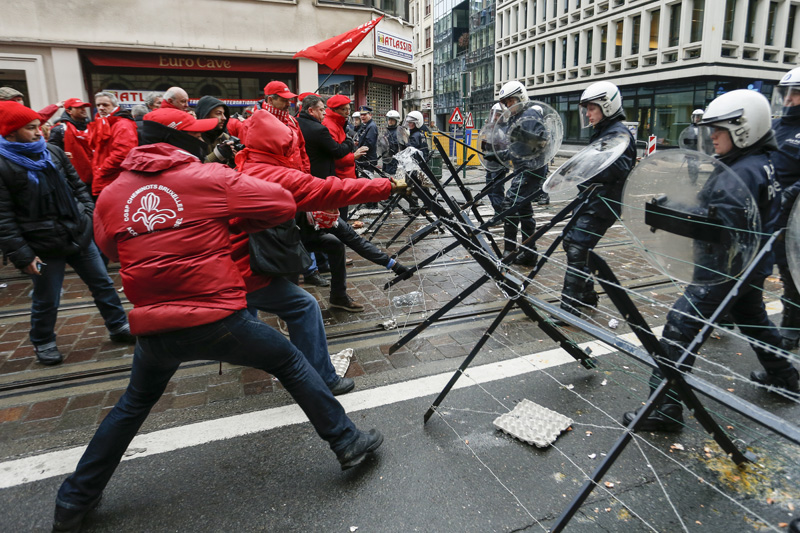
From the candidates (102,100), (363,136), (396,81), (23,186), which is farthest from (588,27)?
(23,186)

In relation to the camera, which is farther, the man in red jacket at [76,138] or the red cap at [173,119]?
the man in red jacket at [76,138]

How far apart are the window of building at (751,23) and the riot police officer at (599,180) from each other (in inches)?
1325

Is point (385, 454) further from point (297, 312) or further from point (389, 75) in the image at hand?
point (389, 75)

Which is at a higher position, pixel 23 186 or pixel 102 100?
pixel 102 100

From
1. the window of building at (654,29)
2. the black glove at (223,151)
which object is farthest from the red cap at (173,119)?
the window of building at (654,29)

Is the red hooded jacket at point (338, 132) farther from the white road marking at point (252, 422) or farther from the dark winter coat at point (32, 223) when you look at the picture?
the white road marking at point (252, 422)

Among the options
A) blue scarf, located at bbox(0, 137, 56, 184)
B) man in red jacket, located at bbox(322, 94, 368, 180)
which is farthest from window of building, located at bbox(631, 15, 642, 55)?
blue scarf, located at bbox(0, 137, 56, 184)

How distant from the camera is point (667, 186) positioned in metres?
2.55

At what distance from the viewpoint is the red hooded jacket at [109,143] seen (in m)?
5.29

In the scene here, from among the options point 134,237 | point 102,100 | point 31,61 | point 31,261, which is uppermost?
point 31,61

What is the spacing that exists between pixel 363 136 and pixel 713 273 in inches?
375

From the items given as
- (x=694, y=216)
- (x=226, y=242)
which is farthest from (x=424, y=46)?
(x=226, y=242)

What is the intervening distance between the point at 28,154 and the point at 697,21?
3572 cm

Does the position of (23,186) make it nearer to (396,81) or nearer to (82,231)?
(82,231)
